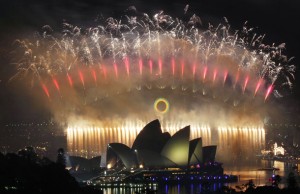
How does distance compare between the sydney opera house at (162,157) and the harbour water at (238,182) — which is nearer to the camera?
the harbour water at (238,182)

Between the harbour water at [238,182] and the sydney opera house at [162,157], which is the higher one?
the sydney opera house at [162,157]

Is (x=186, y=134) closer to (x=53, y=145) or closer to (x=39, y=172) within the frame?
(x=39, y=172)

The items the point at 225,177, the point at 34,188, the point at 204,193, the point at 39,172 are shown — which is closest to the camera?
the point at 34,188

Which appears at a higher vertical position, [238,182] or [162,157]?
[162,157]

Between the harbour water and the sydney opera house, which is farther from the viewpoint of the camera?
the sydney opera house

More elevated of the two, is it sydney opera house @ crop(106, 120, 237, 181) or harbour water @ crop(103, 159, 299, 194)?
sydney opera house @ crop(106, 120, 237, 181)

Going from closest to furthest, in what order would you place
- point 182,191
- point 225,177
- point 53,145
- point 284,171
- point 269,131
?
point 182,191 < point 225,177 < point 284,171 < point 53,145 < point 269,131

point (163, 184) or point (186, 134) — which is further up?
point (186, 134)

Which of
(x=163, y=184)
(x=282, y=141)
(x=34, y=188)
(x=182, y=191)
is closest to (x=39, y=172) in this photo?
(x=34, y=188)
